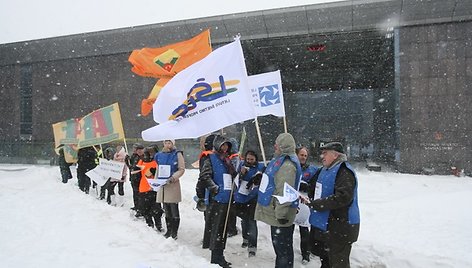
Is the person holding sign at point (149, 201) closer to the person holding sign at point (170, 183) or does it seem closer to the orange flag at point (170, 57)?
the person holding sign at point (170, 183)

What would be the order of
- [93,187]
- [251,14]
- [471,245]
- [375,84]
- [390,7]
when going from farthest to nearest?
1. [375,84]
2. [251,14]
3. [390,7]
4. [93,187]
5. [471,245]

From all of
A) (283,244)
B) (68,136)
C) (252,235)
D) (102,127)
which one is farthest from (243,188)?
(68,136)

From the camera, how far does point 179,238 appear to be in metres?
6.48

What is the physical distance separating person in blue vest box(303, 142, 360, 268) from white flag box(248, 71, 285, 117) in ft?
8.13

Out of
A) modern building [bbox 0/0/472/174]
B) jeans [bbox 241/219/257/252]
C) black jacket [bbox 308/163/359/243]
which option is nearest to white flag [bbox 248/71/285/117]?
jeans [bbox 241/219/257/252]

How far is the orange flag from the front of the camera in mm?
7184

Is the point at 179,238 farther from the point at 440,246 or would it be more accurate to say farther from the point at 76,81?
the point at 76,81

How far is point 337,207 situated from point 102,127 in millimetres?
7081

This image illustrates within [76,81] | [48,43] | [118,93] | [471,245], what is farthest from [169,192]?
[48,43]

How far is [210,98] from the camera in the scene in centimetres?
489

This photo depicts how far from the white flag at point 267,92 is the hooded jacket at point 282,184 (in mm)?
2107

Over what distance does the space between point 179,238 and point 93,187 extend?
6.30 m

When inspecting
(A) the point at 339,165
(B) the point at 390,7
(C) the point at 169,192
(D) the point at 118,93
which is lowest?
(C) the point at 169,192

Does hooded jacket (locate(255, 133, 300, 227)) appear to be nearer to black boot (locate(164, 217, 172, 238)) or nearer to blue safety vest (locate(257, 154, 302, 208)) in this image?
blue safety vest (locate(257, 154, 302, 208))
